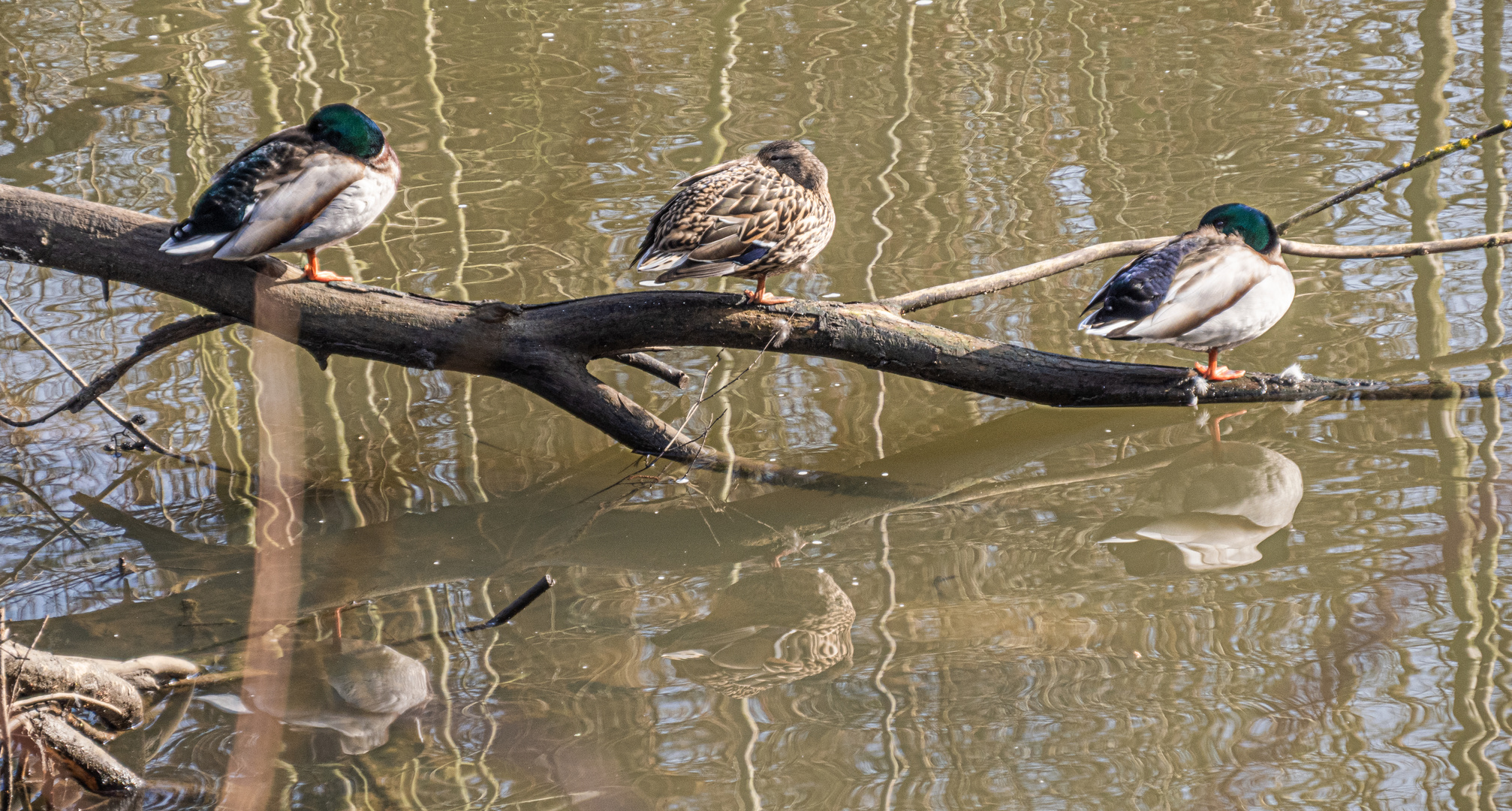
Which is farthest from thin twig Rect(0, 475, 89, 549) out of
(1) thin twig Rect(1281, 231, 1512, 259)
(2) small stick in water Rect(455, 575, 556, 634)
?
(1) thin twig Rect(1281, 231, 1512, 259)

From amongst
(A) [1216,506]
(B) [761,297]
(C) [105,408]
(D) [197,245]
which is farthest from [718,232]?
(C) [105,408]

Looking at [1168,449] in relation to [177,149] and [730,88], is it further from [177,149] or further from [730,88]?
[177,149]

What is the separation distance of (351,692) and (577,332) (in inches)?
63.0

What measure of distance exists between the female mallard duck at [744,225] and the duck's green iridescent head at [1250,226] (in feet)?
5.40

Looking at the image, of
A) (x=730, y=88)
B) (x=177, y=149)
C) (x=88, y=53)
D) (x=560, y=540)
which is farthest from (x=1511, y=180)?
(x=88, y=53)

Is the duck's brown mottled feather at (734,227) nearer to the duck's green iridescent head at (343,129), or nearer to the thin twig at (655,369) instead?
the thin twig at (655,369)

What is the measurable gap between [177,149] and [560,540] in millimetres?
5910

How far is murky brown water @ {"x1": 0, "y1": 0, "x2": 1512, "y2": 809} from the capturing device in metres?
3.21

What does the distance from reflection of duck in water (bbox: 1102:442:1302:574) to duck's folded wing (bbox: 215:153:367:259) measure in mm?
2905

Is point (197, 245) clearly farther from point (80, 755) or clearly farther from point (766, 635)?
point (766, 635)

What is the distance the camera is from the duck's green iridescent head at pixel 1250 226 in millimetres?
4961

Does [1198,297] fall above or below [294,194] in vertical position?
below

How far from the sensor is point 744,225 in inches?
166

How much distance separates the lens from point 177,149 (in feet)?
28.9
